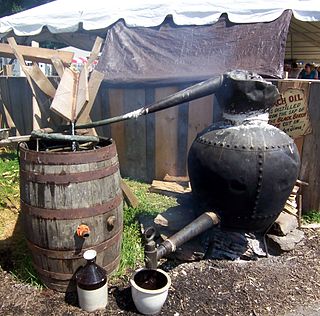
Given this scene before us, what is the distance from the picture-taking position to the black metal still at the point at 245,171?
280 cm

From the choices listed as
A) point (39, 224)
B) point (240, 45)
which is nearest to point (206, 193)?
point (39, 224)

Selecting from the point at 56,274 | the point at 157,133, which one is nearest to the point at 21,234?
the point at 56,274

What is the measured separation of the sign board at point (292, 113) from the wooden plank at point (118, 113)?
226 centimetres

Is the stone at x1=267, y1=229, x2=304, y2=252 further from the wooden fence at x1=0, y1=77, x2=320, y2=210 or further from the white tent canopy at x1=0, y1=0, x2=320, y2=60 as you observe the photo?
the white tent canopy at x1=0, y1=0, x2=320, y2=60

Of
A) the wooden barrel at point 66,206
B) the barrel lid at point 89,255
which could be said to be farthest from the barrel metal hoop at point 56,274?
the barrel lid at point 89,255

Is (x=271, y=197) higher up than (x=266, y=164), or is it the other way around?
(x=266, y=164)

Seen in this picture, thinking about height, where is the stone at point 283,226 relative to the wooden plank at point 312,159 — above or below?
below

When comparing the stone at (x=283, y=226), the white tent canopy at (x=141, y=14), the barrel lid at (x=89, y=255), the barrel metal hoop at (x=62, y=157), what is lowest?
the stone at (x=283, y=226)

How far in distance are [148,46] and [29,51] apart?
184cm

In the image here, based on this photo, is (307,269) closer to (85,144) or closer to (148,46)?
Answer: (85,144)

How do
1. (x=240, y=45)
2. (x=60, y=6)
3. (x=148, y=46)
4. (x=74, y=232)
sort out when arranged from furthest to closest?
(x=60, y=6), (x=148, y=46), (x=240, y=45), (x=74, y=232)

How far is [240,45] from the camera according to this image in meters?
4.75

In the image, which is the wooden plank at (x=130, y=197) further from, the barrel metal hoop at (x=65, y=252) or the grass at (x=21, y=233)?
the barrel metal hoop at (x=65, y=252)

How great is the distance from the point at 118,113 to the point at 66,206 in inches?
111
